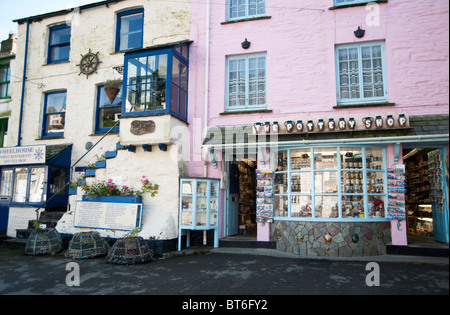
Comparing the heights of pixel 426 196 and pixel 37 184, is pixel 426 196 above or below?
below

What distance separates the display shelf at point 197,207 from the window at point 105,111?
178 inches

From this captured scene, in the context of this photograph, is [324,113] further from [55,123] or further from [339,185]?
[55,123]

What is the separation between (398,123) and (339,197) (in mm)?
2499

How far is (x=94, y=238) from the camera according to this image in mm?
9141

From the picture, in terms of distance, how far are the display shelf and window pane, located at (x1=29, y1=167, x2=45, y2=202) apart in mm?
5913

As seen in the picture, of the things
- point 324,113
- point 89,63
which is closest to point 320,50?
point 324,113

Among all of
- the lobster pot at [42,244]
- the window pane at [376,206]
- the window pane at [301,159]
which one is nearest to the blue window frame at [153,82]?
the window pane at [301,159]

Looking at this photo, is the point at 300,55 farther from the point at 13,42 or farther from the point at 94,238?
the point at 13,42

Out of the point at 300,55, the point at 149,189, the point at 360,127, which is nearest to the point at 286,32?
the point at 300,55

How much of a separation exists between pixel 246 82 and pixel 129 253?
616 cm

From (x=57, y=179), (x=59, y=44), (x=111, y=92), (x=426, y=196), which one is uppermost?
(x=59, y=44)

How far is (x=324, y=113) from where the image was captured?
31.6ft
